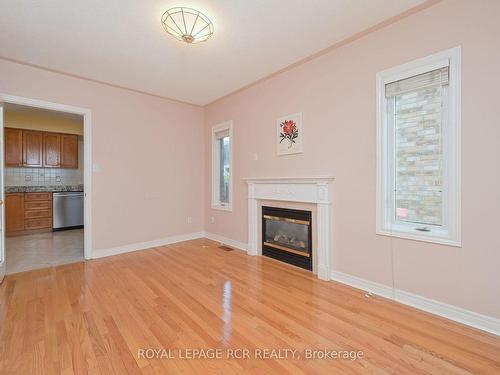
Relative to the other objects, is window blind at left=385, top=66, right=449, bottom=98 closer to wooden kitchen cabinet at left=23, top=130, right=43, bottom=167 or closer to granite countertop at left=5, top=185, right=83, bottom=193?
granite countertop at left=5, top=185, right=83, bottom=193

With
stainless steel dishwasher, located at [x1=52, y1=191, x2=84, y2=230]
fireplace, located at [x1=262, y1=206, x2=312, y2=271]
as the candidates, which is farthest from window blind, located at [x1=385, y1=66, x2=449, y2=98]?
stainless steel dishwasher, located at [x1=52, y1=191, x2=84, y2=230]

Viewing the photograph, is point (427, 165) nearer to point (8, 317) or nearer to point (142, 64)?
point (142, 64)

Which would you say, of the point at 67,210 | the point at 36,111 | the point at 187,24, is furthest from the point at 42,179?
the point at 187,24

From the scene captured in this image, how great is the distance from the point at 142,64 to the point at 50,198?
14.5 feet

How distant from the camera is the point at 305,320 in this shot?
204 centimetres

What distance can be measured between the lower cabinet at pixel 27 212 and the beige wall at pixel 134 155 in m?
2.90

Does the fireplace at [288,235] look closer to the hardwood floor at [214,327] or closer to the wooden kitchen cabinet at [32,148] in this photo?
the hardwood floor at [214,327]

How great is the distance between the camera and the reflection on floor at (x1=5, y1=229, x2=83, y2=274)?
11.5ft

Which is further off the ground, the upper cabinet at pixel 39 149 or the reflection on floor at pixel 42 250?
the upper cabinet at pixel 39 149

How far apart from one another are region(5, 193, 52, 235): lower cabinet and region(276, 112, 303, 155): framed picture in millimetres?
5532

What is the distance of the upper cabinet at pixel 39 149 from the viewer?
211 inches

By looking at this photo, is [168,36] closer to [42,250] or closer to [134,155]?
[134,155]

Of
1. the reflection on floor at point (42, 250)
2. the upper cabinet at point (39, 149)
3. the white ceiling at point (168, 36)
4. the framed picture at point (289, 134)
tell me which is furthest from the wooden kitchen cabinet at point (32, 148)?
the framed picture at point (289, 134)

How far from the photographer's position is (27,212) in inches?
211
